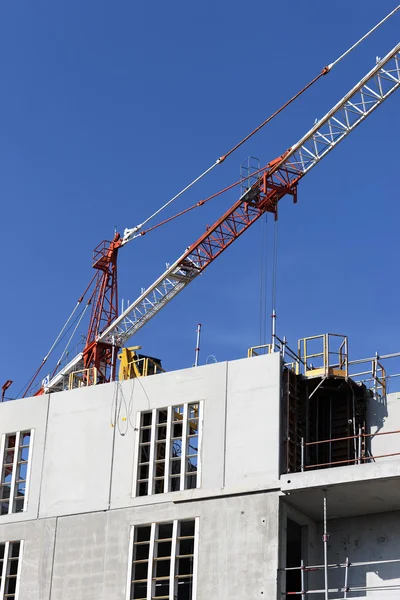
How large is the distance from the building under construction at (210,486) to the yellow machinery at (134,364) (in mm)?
138

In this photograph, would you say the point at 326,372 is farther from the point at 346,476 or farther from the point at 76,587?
the point at 76,587

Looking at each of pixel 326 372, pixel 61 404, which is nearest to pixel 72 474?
pixel 61 404

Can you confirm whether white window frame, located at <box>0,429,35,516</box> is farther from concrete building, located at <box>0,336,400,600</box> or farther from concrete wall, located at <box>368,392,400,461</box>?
concrete wall, located at <box>368,392,400,461</box>

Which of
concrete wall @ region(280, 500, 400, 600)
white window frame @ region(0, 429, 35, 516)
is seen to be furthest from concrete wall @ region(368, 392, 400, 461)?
white window frame @ region(0, 429, 35, 516)

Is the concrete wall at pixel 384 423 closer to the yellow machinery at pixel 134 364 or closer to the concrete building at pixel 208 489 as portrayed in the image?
the concrete building at pixel 208 489

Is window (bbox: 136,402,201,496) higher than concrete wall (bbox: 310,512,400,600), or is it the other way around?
window (bbox: 136,402,201,496)

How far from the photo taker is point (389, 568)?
1432 inches

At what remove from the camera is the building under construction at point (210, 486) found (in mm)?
35781

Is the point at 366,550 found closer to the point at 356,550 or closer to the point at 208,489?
the point at 356,550

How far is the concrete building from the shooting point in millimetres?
35781

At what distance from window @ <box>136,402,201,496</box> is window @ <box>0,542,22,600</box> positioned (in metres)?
5.37


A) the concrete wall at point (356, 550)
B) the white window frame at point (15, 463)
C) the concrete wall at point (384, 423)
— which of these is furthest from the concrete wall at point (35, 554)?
the concrete wall at point (384, 423)

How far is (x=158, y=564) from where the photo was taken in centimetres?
3897

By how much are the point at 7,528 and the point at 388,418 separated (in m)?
14.6
